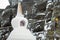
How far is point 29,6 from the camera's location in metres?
9.52

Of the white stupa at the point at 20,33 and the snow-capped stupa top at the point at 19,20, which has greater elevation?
the snow-capped stupa top at the point at 19,20

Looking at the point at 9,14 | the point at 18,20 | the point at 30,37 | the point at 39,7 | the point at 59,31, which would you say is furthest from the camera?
the point at 39,7

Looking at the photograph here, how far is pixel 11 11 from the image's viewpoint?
8.85m

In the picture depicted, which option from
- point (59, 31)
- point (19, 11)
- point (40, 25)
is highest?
point (19, 11)

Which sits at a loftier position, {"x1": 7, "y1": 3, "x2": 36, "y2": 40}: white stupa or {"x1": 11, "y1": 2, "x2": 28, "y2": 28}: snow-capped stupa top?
{"x1": 11, "y1": 2, "x2": 28, "y2": 28}: snow-capped stupa top

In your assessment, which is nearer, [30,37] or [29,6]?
[30,37]

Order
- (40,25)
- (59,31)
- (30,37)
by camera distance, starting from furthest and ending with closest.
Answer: (40,25), (59,31), (30,37)

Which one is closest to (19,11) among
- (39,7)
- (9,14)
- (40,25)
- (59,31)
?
(59,31)

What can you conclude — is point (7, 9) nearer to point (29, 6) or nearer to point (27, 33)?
point (29, 6)

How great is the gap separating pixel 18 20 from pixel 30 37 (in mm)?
169

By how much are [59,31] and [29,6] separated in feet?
20.7

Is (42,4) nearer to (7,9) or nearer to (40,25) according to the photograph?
(7,9)

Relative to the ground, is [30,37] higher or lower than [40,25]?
higher

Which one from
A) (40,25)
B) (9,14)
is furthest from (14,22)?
(9,14)
